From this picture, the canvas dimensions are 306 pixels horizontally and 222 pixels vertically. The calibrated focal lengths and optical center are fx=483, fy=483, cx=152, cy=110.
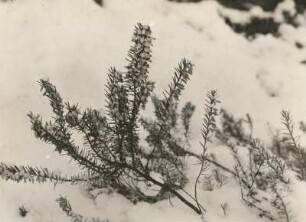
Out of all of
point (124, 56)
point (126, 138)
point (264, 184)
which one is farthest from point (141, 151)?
point (124, 56)

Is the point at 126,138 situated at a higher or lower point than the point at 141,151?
lower

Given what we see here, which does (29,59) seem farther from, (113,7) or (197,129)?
(197,129)

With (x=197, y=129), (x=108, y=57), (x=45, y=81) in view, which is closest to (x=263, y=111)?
(x=197, y=129)

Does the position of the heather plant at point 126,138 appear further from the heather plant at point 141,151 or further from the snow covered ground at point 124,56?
the snow covered ground at point 124,56

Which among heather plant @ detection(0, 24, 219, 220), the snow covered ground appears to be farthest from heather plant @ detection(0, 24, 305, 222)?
the snow covered ground

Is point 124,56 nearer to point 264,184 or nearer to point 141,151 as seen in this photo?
point 141,151

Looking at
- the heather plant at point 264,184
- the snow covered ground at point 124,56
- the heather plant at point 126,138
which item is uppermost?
the snow covered ground at point 124,56

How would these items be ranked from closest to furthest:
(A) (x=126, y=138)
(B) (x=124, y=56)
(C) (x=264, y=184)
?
(A) (x=126, y=138) → (C) (x=264, y=184) → (B) (x=124, y=56)

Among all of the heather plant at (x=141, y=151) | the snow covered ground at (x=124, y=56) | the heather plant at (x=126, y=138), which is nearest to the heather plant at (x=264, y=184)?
the heather plant at (x=141, y=151)
